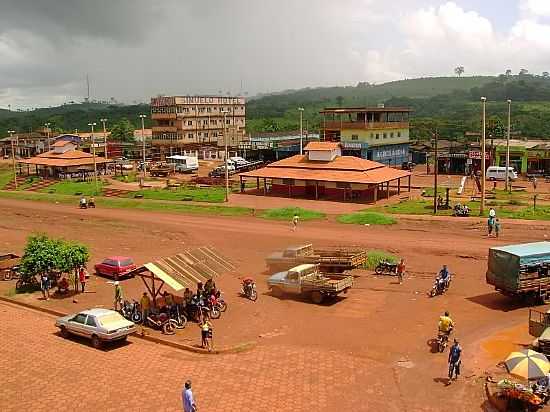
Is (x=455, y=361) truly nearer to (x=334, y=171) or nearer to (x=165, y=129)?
(x=334, y=171)

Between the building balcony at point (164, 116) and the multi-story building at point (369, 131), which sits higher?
the building balcony at point (164, 116)

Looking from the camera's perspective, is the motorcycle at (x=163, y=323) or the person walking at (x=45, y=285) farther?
the person walking at (x=45, y=285)

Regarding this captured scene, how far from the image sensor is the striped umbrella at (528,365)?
1581 centimetres

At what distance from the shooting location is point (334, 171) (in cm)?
5944

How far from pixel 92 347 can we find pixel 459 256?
71.8 feet

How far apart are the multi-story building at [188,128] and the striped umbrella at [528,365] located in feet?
283

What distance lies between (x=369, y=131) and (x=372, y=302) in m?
53.4

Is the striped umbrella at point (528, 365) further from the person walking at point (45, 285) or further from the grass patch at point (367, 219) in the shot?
the grass patch at point (367, 219)

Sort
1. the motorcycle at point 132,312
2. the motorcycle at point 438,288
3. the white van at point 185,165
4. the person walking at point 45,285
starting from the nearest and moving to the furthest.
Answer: the motorcycle at point 132,312 < the motorcycle at point 438,288 < the person walking at point 45,285 < the white van at point 185,165

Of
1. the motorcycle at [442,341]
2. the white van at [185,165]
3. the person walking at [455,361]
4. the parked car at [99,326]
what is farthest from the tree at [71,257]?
the white van at [185,165]

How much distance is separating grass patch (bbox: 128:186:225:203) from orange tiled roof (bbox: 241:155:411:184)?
14.7 feet

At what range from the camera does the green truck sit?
953 inches

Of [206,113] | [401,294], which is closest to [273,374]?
[401,294]

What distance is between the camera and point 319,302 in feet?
87.0
